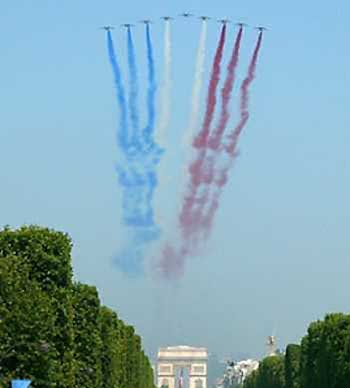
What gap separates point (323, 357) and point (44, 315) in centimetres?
4516

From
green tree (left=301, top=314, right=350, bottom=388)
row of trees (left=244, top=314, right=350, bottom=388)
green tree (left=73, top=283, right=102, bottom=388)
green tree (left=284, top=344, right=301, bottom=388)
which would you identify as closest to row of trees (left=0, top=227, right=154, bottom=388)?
green tree (left=73, top=283, right=102, bottom=388)

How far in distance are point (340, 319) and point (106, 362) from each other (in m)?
18.7

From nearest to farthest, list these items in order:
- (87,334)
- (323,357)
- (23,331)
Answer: (23,331), (87,334), (323,357)

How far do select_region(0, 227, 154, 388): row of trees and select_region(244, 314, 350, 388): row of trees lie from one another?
18996 mm

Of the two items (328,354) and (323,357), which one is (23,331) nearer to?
(328,354)

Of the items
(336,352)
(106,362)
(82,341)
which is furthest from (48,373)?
(336,352)

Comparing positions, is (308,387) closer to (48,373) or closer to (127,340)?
(127,340)

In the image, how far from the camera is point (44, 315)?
54312mm

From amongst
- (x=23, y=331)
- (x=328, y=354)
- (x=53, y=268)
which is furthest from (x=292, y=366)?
(x=23, y=331)

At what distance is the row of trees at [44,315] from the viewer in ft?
173

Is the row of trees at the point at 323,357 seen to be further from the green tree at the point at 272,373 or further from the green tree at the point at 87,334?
the green tree at the point at 87,334

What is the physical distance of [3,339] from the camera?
5203 cm

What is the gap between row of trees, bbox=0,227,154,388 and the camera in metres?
52.6

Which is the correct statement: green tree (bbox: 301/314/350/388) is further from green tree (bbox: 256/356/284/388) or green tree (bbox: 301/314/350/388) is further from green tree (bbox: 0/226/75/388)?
green tree (bbox: 256/356/284/388)
